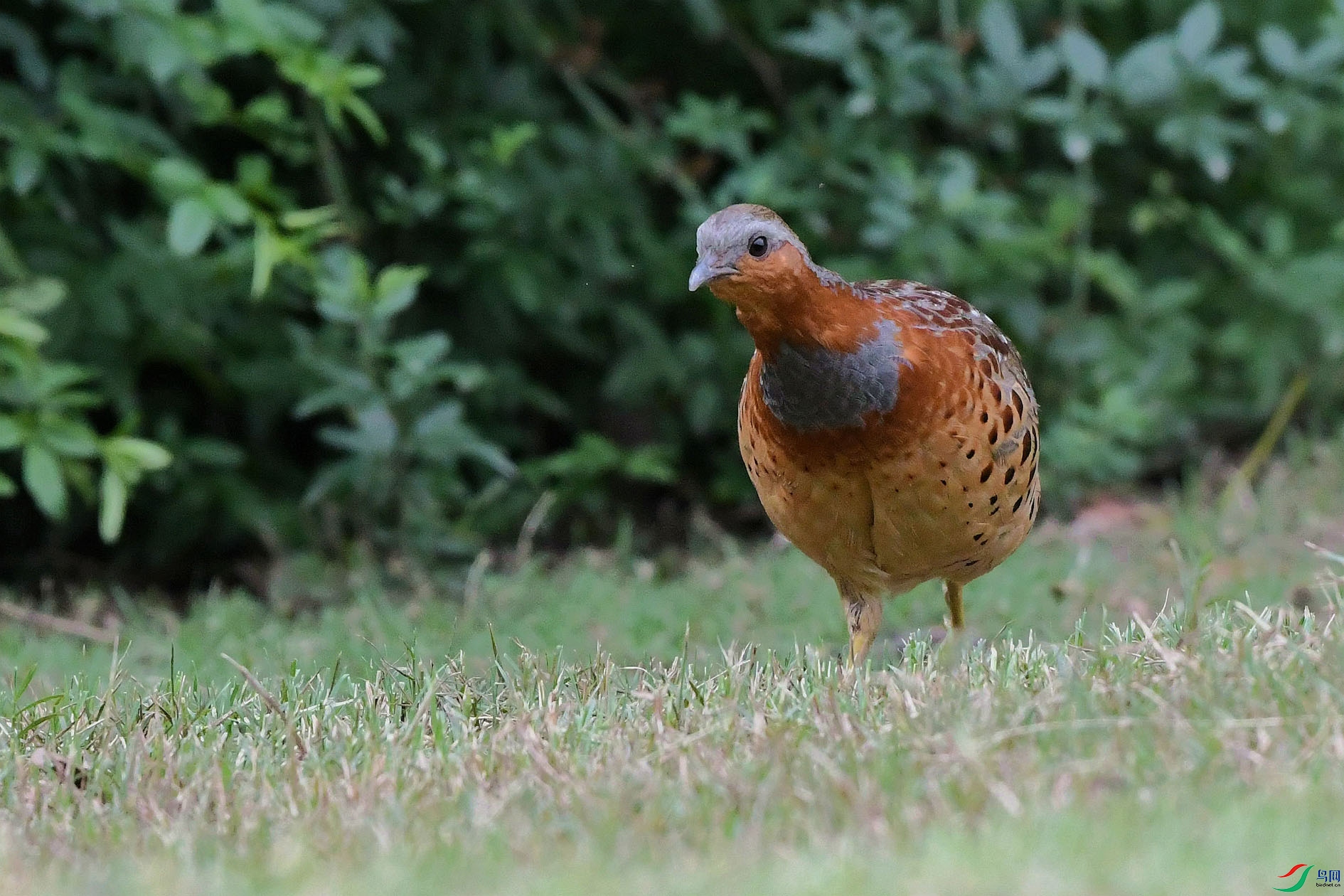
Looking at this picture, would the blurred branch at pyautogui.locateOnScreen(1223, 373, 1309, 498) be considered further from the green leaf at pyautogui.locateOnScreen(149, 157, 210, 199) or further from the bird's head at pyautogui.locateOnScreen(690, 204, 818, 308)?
the green leaf at pyautogui.locateOnScreen(149, 157, 210, 199)

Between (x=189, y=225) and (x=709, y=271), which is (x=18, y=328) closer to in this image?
(x=189, y=225)

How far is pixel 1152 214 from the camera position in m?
7.04

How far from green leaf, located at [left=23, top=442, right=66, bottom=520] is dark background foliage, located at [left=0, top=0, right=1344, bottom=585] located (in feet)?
0.04

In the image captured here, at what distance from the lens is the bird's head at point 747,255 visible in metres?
3.54

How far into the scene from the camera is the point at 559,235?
6.21 meters

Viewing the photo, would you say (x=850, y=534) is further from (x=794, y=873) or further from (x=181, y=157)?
(x=181, y=157)

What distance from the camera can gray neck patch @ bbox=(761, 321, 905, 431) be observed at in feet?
12.0

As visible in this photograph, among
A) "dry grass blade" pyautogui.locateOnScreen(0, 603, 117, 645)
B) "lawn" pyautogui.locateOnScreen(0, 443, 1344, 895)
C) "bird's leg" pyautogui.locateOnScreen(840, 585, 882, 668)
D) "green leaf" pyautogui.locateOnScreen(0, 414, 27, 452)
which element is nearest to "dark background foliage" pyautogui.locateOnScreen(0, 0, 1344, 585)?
"green leaf" pyautogui.locateOnScreen(0, 414, 27, 452)

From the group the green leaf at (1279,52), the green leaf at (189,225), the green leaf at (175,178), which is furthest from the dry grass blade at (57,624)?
the green leaf at (1279,52)

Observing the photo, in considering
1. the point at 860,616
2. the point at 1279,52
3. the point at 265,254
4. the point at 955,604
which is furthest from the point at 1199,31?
the point at 265,254

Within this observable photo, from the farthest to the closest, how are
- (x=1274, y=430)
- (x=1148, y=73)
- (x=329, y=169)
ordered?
1. (x=1274, y=430)
2. (x=1148, y=73)
3. (x=329, y=169)

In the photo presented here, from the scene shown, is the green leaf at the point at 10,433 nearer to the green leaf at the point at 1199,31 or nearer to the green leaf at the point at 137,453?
the green leaf at the point at 137,453

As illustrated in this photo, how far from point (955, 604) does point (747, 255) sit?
156 cm

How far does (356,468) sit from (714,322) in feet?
5.48
